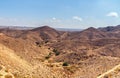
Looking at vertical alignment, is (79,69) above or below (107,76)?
below

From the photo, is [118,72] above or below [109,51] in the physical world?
above

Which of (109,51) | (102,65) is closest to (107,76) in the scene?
(102,65)

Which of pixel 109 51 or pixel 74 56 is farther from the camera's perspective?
pixel 109 51

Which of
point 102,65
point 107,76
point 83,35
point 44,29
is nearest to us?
point 107,76

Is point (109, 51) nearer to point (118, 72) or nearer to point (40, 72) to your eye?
point (40, 72)

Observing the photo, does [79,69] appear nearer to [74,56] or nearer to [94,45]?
[74,56]

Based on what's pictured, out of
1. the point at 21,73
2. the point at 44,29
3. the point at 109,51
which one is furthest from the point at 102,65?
the point at 44,29

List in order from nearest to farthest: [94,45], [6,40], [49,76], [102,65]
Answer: [49,76] < [102,65] < [6,40] < [94,45]

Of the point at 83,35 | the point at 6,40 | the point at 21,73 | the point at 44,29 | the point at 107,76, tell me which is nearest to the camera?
the point at 107,76

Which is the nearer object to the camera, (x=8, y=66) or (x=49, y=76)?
(x=8, y=66)

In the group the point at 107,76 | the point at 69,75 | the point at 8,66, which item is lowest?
the point at 69,75
